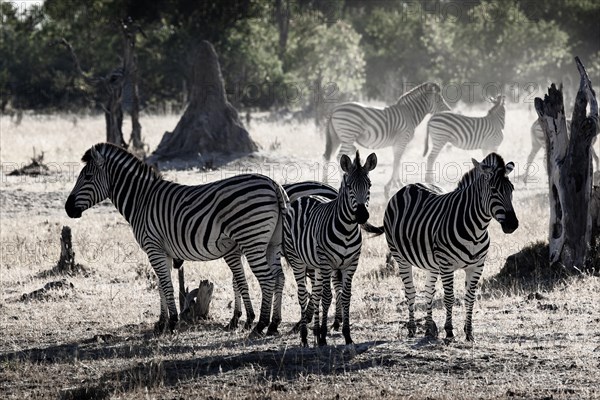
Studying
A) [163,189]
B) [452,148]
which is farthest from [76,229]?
[452,148]

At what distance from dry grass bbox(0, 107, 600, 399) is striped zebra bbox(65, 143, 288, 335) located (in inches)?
22.8

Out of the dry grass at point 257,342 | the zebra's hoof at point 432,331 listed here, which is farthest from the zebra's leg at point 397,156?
the zebra's hoof at point 432,331

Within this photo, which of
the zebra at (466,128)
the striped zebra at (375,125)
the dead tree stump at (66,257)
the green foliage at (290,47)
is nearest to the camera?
the dead tree stump at (66,257)

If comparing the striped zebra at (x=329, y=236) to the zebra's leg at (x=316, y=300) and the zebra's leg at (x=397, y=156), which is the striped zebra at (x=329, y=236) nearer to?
the zebra's leg at (x=316, y=300)

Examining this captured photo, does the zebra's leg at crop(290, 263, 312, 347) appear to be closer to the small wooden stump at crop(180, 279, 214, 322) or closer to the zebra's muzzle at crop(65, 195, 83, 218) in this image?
the small wooden stump at crop(180, 279, 214, 322)

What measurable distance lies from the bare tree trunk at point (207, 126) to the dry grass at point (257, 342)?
7.05 metres

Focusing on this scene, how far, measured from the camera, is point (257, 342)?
356 inches

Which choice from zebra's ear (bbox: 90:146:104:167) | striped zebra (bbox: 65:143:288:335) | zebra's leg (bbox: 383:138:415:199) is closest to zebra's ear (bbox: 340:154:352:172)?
striped zebra (bbox: 65:143:288:335)

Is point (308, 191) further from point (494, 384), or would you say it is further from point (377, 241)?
point (377, 241)

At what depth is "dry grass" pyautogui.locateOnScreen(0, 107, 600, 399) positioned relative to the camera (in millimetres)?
7469

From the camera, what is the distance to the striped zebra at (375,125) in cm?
2209

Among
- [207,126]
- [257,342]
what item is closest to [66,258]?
[257,342]

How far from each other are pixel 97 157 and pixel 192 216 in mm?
1279

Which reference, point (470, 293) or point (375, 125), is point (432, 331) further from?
point (375, 125)
